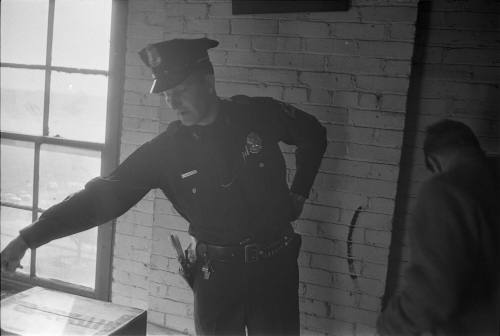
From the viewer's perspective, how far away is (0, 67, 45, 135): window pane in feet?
8.91

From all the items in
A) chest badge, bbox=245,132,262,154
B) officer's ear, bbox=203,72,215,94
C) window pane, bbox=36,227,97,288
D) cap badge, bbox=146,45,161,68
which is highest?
cap badge, bbox=146,45,161,68

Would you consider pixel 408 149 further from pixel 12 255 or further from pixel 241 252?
pixel 12 255

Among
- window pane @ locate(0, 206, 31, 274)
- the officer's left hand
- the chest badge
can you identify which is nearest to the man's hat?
the chest badge

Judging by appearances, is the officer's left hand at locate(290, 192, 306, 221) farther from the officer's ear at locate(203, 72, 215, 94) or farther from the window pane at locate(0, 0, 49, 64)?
the window pane at locate(0, 0, 49, 64)

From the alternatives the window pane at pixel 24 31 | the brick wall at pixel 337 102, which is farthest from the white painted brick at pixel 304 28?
the window pane at pixel 24 31

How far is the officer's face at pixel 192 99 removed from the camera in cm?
175

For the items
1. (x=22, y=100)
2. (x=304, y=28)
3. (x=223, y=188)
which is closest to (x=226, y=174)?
(x=223, y=188)

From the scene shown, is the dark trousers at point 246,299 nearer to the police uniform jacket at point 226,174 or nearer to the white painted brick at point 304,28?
the police uniform jacket at point 226,174

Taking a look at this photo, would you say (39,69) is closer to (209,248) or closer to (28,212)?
(28,212)

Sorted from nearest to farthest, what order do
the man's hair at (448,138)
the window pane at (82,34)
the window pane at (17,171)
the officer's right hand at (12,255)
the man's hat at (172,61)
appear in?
the man's hair at (448,138) < the officer's right hand at (12,255) < the man's hat at (172,61) < the window pane at (82,34) < the window pane at (17,171)

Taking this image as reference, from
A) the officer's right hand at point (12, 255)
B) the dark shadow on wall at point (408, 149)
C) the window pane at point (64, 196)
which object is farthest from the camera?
the window pane at point (64, 196)

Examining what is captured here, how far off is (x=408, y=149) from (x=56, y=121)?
6.91ft

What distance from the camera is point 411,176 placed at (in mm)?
2080

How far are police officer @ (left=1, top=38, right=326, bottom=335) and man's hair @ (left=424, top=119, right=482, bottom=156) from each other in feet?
1.89
